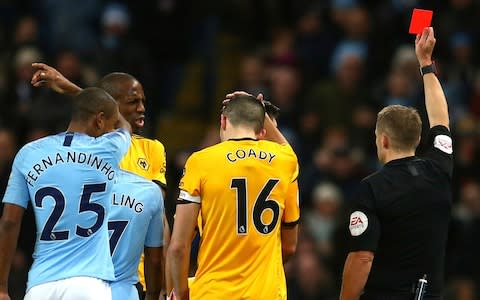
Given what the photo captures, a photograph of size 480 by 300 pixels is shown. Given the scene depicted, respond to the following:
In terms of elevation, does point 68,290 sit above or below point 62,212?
below

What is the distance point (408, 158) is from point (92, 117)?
79.2 inches

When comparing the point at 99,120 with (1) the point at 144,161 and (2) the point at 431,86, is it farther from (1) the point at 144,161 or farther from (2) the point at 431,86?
(2) the point at 431,86

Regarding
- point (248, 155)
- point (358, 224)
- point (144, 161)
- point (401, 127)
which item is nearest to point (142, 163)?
point (144, 161)

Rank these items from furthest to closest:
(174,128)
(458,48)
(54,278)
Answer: (174,128) < (458,48) < (54,278)

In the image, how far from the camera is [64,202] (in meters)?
7.82

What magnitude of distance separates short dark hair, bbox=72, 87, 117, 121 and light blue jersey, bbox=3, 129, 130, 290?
7.7 inches

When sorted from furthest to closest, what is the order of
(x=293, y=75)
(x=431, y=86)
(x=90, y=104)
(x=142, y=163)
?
(x=293, y=75), (x=142, y=163), (x=431, y=86), (x=90, y=104)

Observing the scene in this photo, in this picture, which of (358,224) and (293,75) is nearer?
(358,224)

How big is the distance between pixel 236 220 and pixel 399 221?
3.31ft

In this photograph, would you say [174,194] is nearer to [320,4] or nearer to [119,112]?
[320,4]

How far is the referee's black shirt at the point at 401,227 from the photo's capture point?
26.0 ft

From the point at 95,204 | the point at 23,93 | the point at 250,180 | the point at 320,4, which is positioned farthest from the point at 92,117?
the point at 320,4

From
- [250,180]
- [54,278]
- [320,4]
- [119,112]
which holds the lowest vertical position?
[54,278]

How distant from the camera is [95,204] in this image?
310 inches
